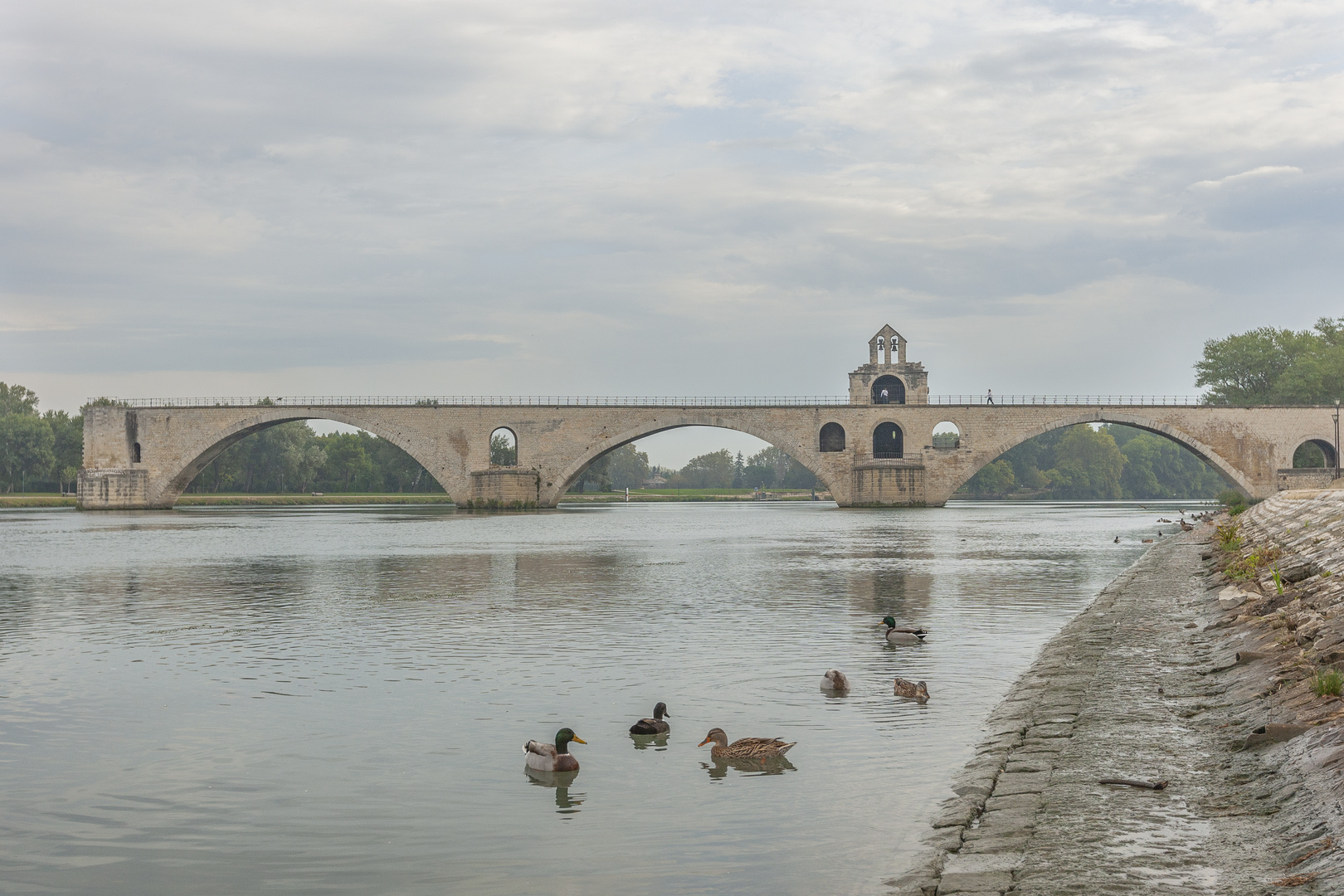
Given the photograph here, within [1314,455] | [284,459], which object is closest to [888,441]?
[1314,455]

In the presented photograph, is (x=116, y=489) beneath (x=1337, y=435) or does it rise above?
beneath

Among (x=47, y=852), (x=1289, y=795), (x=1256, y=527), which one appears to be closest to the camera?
(x=1289, y=795)

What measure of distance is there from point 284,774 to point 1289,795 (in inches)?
235

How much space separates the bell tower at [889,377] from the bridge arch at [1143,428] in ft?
20.3

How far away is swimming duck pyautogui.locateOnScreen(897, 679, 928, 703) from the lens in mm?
9907

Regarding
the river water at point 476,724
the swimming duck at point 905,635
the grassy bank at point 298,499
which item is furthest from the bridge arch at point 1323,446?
the swimming duck at point 905,635

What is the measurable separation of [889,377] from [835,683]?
64713 mm

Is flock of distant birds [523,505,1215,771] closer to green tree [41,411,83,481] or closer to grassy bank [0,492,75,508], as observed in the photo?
grassy bank [0,492,75,508]

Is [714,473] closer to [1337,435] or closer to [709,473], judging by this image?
[709,473]

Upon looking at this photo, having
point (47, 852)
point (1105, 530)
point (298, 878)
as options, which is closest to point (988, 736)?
point (298, 878)

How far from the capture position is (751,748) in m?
7.77

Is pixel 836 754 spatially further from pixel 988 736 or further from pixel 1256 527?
pixel 1256 527

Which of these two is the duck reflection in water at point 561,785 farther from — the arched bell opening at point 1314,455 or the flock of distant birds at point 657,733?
the arched bell opening at point 1314,455

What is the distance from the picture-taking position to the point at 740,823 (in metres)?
6.56
